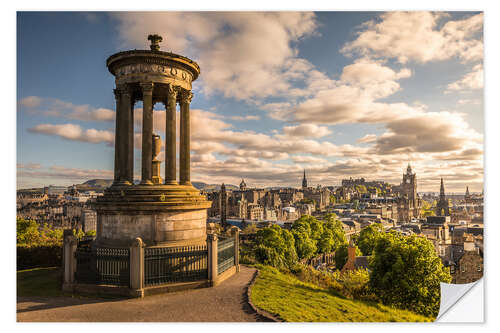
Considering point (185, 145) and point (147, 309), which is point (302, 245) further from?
point (147, 309)

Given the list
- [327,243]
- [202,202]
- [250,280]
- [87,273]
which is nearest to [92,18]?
[202,202]

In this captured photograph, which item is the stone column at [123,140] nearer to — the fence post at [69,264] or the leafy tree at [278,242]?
the fence post at [69,264]

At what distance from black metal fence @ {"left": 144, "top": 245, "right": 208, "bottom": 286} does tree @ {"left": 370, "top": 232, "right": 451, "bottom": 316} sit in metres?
9.88

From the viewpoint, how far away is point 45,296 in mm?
11469

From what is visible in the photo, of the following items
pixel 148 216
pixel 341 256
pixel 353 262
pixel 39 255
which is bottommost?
pixel 341 256

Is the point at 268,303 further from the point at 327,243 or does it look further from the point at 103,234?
the point at 327,243

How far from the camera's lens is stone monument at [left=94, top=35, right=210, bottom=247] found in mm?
12508

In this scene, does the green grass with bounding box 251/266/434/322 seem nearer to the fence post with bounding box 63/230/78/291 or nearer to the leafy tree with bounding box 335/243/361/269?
the fence post with bounding box 63/230/78/291

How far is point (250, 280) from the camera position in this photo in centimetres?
1333

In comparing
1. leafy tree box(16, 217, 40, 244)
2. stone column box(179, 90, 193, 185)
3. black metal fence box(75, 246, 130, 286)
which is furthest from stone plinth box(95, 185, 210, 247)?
leafy tree box(16, 217, 40, 244)

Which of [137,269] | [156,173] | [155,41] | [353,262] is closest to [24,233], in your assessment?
[156,173]

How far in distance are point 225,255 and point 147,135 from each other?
615cm

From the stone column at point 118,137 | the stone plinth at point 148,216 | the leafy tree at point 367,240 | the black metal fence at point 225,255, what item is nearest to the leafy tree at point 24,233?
the stone column at point 118,137

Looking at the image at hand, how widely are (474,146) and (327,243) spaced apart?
55.1 meters
